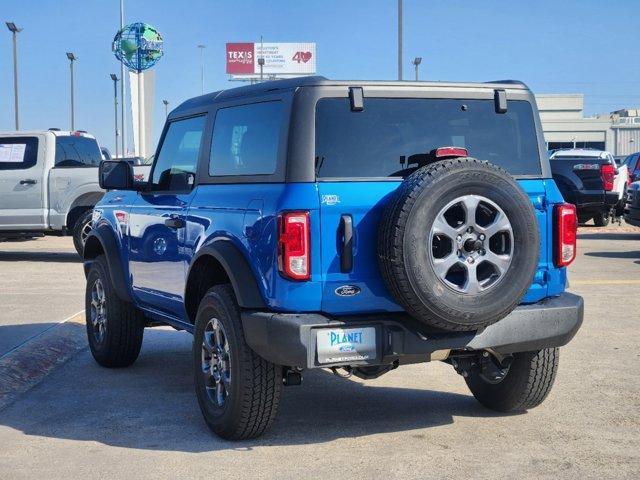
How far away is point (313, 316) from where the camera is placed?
526 centimetres

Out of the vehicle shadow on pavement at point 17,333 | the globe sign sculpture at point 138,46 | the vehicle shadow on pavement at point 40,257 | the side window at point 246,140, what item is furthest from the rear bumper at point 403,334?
the globe sign sculpture at point 138,46

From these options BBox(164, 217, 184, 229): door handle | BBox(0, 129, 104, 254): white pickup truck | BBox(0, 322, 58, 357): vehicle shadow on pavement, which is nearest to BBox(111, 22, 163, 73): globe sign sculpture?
BBox(0, 129, 104, 254): white pickup truck

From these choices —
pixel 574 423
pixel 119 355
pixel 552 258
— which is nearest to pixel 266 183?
pixel 552 258

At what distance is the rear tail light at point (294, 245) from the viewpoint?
518 centimetres

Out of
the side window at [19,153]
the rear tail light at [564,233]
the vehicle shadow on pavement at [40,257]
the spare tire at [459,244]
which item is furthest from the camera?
the vehicle shadow on pavement at [40,257]

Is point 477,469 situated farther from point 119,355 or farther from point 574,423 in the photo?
point 119,355

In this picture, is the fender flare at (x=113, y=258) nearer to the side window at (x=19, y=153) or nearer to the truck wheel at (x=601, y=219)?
the side window at (x=19, y=153)

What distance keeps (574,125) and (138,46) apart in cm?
8788

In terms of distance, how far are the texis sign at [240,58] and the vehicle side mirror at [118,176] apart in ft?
448

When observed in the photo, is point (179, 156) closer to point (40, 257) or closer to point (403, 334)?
point (403, 334)

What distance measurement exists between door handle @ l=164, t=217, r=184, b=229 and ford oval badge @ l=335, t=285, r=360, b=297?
155 cm

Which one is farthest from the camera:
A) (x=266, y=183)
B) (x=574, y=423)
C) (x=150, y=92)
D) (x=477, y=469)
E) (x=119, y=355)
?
(x=150, y=92)

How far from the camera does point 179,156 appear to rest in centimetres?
702

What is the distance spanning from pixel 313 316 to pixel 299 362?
0.24m
